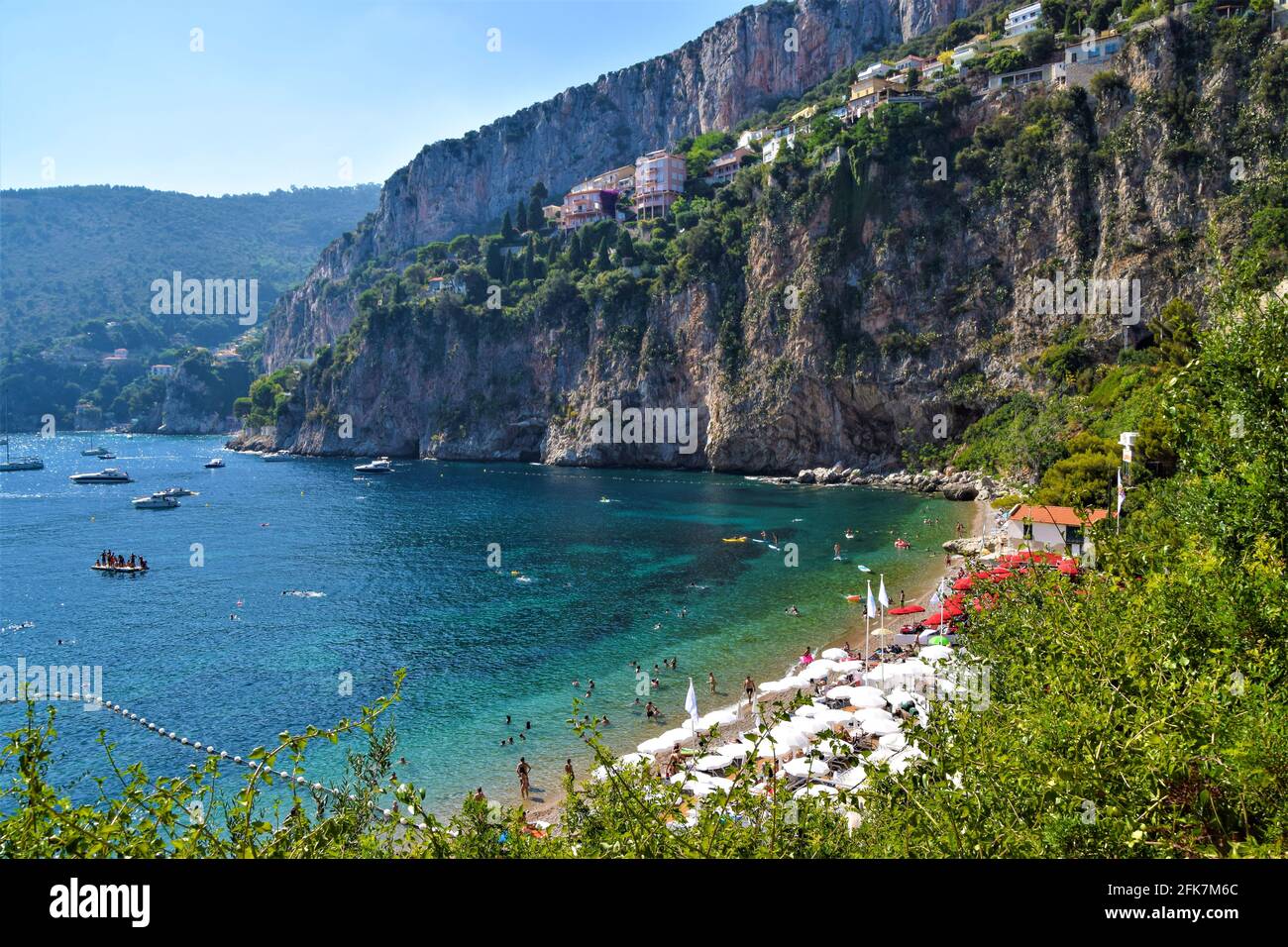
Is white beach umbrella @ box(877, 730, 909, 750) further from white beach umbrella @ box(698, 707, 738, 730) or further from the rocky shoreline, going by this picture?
the rocky shoreline

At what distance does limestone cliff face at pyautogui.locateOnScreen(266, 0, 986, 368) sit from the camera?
116688 millimetres

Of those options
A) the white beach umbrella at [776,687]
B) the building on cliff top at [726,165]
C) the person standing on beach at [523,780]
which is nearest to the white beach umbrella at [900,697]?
the white beach umbrella at [776,687]

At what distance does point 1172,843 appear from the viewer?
6.06m

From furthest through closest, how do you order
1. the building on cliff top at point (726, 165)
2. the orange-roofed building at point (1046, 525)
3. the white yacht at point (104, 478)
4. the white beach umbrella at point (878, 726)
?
the building on cliff top at point (726, 165)
the white yacht at point (104, 478)
the orange-roofed building at point (1046, 525)
the white beach umbrella at point (878, 726)

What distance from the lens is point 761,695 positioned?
25.4 m

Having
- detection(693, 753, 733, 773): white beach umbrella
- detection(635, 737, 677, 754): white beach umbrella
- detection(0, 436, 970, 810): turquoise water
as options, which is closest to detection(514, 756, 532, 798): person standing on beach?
detection(0, 436, 970, 810): turquoise water

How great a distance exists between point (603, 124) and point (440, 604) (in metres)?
122

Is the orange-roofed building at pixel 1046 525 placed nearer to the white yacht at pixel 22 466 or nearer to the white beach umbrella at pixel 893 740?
the white beach umbrella at pixel 893 740

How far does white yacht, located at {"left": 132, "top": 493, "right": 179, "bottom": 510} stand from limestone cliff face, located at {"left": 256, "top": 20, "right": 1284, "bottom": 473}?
1435 inches

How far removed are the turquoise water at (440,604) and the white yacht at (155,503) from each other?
1078 millimetres

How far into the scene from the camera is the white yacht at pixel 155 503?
214 feet

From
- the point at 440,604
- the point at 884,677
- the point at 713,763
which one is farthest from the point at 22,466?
the point at 884,677

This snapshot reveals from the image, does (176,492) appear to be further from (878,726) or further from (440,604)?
(878,726)

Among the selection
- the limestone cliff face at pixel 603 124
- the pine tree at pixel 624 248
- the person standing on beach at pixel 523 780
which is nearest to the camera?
the person standing on beach at pixel 523 780
